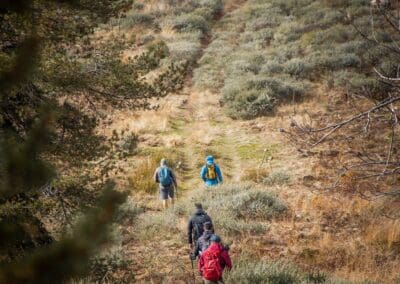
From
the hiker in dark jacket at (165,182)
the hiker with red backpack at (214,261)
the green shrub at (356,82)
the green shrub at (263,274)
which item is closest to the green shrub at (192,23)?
the green shrub at (356,82)

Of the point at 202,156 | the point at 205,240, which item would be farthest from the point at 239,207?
the point at 202,156

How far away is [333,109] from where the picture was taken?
1758 cm

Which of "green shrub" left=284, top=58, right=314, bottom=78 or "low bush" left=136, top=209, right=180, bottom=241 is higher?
"green shrub" left=284, top=58, right=314, bottom=78

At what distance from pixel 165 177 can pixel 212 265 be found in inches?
223

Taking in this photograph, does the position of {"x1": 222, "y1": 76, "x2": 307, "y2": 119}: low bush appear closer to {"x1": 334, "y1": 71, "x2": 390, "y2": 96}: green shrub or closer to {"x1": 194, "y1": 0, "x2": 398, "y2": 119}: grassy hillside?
{"x1": 194, "y1": 0, "x2": 398, "y2": 119}: grassy hillside

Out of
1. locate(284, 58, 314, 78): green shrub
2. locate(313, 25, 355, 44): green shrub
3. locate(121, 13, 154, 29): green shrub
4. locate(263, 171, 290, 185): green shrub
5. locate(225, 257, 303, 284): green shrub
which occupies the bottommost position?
locate(263, 171, 290, 185): green shrub

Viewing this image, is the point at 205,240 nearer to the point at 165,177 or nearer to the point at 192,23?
the point at 165,177

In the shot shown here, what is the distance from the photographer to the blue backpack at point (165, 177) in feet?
40.3

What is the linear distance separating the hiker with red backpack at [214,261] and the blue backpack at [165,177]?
5.42 meters

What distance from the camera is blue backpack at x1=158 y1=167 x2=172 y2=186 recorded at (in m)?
12.3

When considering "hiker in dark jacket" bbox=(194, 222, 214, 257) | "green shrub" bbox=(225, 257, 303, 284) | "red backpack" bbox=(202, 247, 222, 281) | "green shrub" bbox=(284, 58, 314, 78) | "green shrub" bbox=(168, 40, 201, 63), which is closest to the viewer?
"red backpack" bbox=(202, 247, 222, 281)

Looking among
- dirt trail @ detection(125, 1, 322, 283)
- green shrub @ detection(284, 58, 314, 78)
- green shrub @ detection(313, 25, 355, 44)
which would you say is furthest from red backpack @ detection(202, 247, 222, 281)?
green shrub @ detection(313, 25, 355, 44)

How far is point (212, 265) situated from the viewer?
6.81 meters

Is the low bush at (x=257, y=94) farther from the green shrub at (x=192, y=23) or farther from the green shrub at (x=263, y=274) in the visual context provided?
Result: the green shrub at (x=263, y=274)
